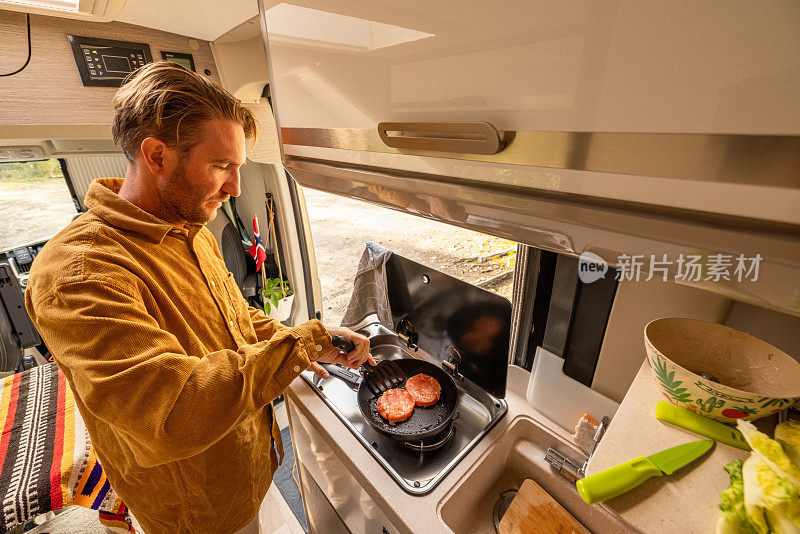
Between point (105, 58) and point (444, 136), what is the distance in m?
1.86

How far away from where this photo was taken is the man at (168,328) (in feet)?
2.35

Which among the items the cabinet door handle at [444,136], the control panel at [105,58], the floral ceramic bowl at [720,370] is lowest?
the floral ceramic bowl at [720,370]

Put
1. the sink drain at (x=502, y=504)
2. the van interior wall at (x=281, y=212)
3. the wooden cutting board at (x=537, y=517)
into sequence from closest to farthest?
1. the wooden cutting board at (x=537, y=517)
2. the sink drain at (x=502, y=504)
3. the van interior wall at (x=281, y=212)

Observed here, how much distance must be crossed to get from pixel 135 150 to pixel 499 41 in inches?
42.9

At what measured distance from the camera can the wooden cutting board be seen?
92 centimetres

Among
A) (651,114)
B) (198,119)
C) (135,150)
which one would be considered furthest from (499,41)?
(135,150)

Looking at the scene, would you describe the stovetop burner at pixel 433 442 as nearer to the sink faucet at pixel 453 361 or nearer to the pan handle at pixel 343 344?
the sink faucet at pixel 453 361

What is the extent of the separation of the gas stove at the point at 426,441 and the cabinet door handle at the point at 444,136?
36.5 inches

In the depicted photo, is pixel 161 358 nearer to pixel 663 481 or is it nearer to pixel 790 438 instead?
pixel 663 481

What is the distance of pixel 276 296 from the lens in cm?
232

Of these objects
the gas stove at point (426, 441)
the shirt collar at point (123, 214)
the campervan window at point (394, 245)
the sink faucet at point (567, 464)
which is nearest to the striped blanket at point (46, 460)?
the gas stove at point (426, 441)

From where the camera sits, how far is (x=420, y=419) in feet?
3.81

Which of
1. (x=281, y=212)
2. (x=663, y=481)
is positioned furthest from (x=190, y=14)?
(x=663, y=481)

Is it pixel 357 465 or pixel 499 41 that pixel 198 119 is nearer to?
pixel 499 41
